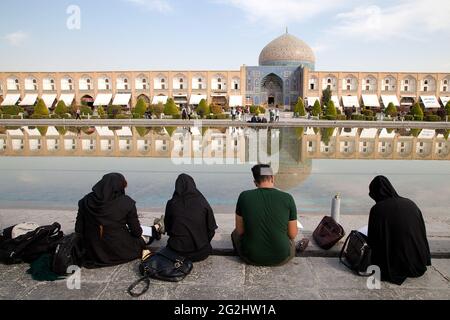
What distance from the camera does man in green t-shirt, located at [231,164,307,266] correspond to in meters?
2.57

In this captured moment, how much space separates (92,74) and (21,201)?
104 ft

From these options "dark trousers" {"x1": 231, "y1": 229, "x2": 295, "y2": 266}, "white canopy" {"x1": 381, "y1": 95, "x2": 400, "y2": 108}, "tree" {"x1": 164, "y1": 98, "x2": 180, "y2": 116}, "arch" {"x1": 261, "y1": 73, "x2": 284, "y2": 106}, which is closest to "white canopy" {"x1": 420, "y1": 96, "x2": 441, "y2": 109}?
"white canopy" {"x1": 381, "y1": 95, "x2": 400, "y2": 108}

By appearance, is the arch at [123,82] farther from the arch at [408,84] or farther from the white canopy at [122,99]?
the arch at [408,84]

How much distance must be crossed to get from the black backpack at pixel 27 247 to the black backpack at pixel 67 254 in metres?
0.17

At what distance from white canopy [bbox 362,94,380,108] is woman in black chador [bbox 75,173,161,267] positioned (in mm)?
→ 32381

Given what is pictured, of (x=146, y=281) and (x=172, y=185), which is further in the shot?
(x=172, y=185)

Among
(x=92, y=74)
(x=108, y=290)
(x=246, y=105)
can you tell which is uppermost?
(x=92, y=74)

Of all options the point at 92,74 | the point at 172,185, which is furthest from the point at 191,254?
the point at 92,74

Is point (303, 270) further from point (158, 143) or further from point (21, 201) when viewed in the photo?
point (158, 143)

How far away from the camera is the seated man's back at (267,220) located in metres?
2.57

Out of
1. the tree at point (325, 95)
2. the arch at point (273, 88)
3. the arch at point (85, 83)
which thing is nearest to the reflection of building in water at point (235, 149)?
the tree at point (325, 95)

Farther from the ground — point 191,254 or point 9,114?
point 9,114

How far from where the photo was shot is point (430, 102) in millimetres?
32375

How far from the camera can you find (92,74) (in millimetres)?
34125
